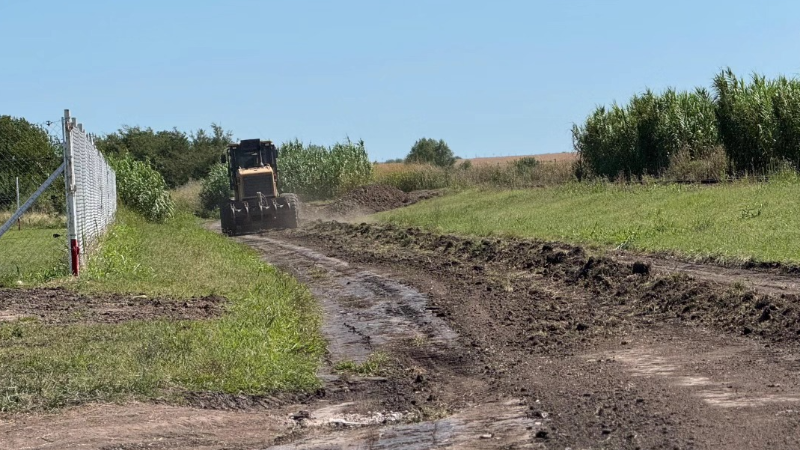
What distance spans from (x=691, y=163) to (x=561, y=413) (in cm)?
2868

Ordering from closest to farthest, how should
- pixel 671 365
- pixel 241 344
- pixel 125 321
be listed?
1. pixel 671 365
2. pixel 241 344
3. pixel 125 321

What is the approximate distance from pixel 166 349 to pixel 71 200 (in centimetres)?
762

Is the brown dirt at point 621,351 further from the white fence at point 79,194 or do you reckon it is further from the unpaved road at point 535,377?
the white fence at point 79,194

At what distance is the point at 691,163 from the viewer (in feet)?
118

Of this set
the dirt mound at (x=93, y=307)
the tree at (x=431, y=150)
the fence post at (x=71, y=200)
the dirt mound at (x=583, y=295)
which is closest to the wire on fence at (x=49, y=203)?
the fence post at (x=71, y=200)

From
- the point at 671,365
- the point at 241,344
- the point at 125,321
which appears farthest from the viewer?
the point at 125,321

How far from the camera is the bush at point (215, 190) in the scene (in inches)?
2415

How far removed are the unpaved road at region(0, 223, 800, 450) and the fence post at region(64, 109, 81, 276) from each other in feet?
13.8

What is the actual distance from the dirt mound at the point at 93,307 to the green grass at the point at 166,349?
0.41m

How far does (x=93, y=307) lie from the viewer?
1545 centimetres

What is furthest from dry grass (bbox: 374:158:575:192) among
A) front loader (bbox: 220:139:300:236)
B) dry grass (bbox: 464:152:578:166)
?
front loader (bbox: 220:139:300:236)

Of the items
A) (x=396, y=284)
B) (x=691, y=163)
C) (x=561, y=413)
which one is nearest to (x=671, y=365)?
(x=561, y=413)

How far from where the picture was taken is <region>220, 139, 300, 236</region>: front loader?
3922 cm

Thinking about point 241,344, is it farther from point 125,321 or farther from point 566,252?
point 566,252
